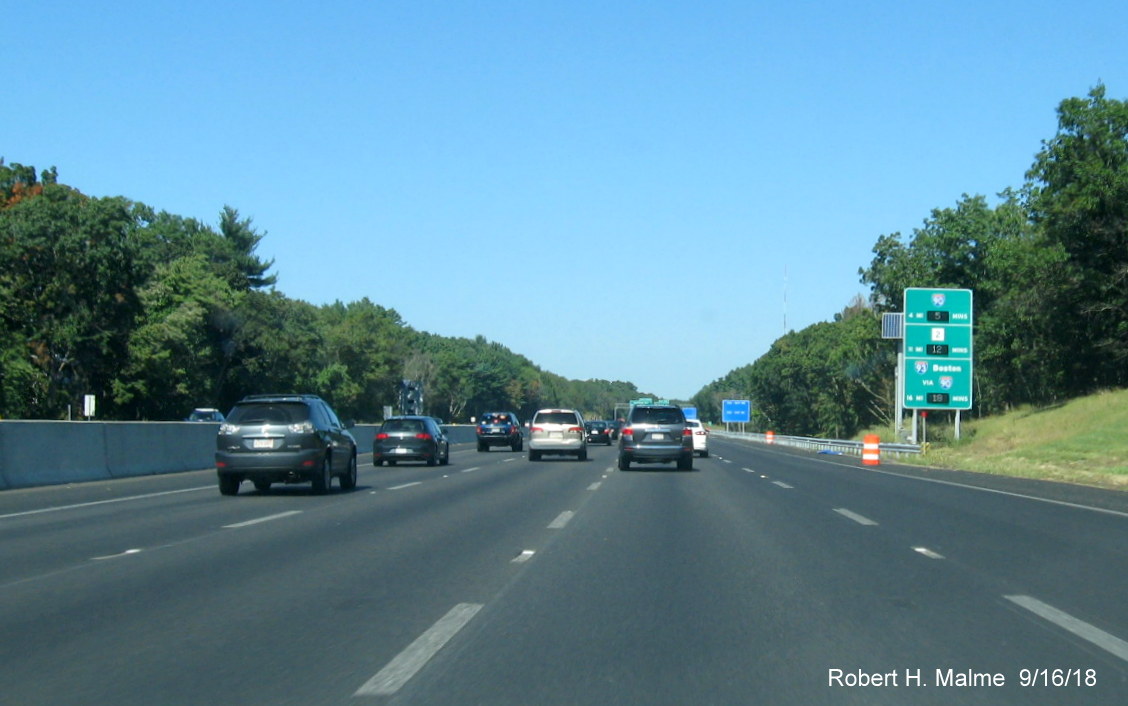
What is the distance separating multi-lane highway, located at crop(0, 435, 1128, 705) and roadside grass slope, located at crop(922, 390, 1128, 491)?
1525 cm

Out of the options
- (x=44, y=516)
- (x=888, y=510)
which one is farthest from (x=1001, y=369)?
(x=44, y=516)

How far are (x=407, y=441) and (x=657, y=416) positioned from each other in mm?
7741

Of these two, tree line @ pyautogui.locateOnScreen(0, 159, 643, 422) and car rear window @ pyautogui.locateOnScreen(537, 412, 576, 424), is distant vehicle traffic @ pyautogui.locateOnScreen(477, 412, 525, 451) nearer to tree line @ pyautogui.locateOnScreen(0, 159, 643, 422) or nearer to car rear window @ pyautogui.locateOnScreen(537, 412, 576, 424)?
car rear window @ pyautogui.locateOnScreen(537, 412, 576, 424)

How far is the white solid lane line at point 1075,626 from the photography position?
762cm

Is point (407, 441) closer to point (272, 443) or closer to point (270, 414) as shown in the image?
point (270, 414)

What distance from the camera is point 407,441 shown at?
113 ft

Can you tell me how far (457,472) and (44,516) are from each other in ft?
47.7

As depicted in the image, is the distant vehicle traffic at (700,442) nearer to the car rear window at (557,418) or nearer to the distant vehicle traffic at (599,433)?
the car rear window at (557,418)

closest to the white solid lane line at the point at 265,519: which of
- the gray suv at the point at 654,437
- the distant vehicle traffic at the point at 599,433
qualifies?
the gray suv at the point at 654,437

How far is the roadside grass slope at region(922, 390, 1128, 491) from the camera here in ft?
108

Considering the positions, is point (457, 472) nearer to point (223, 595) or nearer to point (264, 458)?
point (264, 458)

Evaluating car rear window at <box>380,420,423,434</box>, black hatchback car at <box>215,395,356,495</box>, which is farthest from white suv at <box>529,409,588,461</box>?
black hatchback car at <box>215,395,356,495</box>

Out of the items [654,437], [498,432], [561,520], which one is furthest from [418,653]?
[498,432]

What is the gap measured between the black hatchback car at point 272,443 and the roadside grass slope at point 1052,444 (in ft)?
58.1
